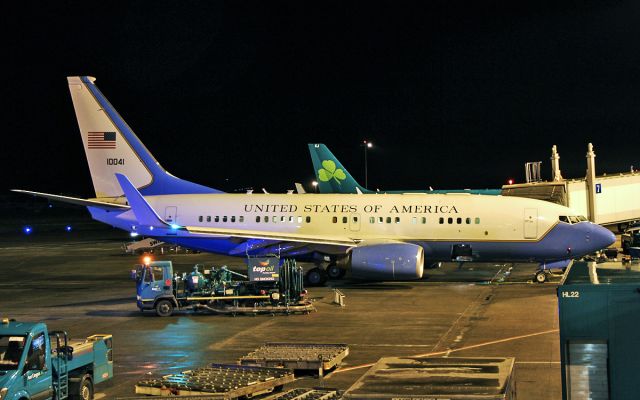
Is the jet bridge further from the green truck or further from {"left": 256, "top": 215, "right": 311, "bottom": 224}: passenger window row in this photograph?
the green truck

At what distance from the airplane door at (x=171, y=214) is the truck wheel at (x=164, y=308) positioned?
402 inches

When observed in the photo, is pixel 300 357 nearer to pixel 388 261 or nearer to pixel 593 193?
pixel 388 261

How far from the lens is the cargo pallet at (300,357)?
18.6 m

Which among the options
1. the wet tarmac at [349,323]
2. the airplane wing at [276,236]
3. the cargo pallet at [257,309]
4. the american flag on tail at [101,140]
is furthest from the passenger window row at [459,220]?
the american flag on tail at [101,140]

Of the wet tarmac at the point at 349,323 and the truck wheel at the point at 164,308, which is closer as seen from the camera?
the wet tarmac at the point at 349,323

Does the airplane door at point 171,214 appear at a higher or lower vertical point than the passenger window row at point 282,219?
higher

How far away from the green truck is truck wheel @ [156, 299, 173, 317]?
11.8 metres

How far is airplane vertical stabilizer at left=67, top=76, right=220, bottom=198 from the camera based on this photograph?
39.5 meters

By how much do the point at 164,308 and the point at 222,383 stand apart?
45.0 feet

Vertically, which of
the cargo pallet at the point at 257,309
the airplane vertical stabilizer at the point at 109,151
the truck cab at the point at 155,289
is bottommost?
the cargo pallet at the point at 257,309

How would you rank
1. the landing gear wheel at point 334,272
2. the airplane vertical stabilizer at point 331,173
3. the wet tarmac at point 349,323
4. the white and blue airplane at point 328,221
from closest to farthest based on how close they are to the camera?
the wet tarmac at point 349,323 → the white and blue airplane at point 328,221 → the landing gear wheel at point 334,272 → the airplane vertical stabilizer at point 331,173

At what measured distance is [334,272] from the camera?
39.2 meters

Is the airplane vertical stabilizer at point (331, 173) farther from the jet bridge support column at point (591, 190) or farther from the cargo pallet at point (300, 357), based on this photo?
the cargo pallet at point (300, 357)

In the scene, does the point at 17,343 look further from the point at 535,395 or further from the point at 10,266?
the point at 10,266
